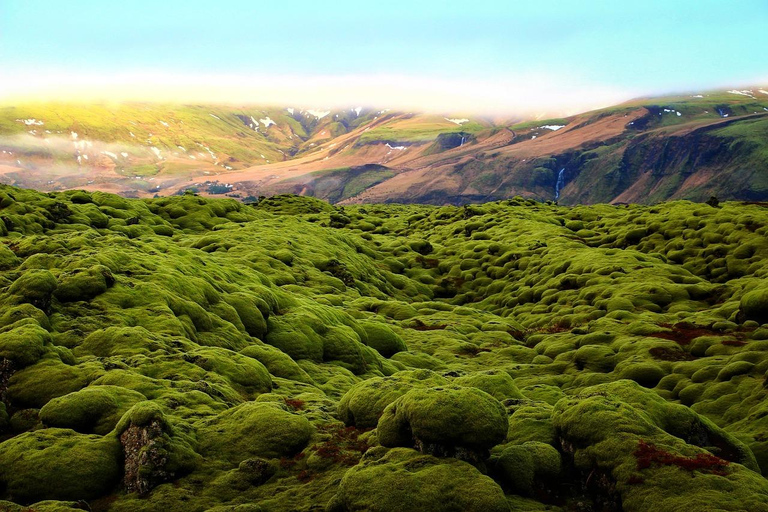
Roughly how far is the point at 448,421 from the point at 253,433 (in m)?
8.77

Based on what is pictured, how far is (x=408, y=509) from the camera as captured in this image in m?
17.2

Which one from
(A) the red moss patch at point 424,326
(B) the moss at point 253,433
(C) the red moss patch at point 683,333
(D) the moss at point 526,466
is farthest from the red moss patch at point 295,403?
(C) the red moss patch at point 683,333

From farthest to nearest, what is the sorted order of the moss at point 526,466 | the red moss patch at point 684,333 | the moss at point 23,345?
the red moss patch at point 684,333, the moss at point 23,345, the moss at point 526,466

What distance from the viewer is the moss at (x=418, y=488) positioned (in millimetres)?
17281

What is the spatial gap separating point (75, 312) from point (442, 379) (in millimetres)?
21228

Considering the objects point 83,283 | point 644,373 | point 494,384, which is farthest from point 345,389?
point 644,373

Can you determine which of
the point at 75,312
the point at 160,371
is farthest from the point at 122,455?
the point at 75,312

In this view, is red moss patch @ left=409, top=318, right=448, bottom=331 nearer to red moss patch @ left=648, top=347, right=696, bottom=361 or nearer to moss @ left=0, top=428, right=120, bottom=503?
red moss patch @ left=648, top=347, right=696, bottom=361

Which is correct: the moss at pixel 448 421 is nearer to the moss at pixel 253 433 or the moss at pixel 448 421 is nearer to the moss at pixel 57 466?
the moss at pixel 253 433

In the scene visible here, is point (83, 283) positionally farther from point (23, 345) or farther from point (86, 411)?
point (86, 411)

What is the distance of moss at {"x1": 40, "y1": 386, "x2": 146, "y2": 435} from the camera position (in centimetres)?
2244

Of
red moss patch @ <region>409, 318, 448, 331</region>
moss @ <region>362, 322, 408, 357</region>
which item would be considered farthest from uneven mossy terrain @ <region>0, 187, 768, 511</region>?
red moss patch @ <region>409, 318, 448, 331</region>

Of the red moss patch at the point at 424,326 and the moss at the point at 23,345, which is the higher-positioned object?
the moss at the point at 23,345

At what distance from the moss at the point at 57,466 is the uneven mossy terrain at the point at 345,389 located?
0.07 metres
